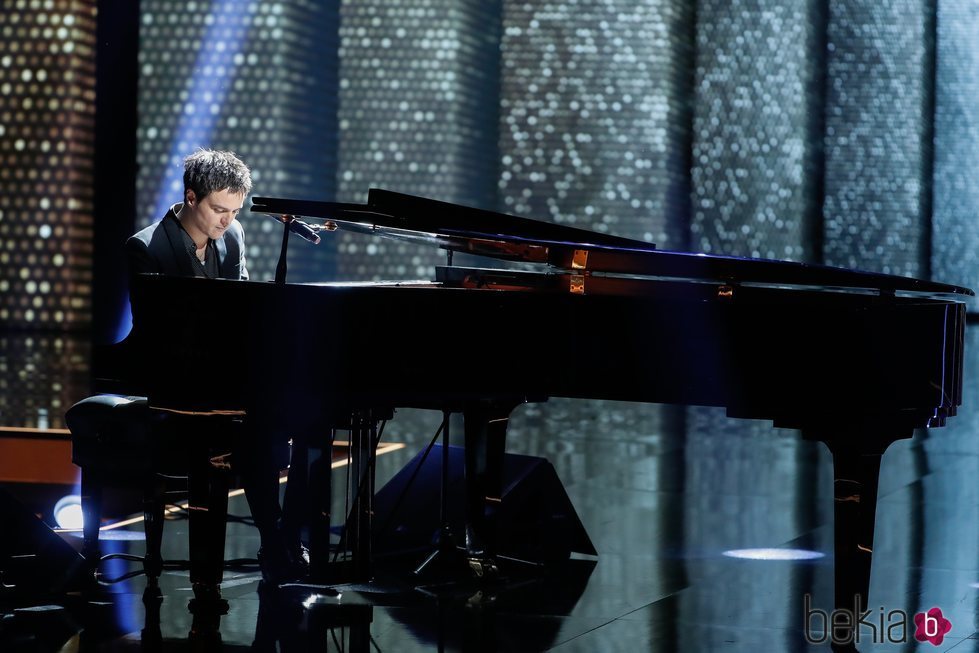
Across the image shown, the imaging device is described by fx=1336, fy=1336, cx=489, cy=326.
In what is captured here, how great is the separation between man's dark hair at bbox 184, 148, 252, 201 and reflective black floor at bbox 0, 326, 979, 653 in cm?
102

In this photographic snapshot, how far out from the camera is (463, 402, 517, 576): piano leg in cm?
353

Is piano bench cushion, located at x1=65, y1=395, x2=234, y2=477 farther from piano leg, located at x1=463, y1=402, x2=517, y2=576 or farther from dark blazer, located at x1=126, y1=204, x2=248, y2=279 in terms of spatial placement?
piano leg, located at x1=463, y1=402, x2=517, y2=576

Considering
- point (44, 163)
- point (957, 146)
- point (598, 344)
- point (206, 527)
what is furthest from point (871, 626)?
point (957, 146)

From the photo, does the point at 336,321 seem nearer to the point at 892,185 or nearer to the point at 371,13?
the point at 371,13

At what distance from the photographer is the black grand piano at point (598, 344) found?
2.91m

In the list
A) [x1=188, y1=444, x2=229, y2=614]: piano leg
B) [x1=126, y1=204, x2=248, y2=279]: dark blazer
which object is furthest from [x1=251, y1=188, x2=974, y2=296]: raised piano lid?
[x1=188, y1=444, x2=229, y2=614]: piano leg

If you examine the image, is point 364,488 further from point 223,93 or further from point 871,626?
point 223,93

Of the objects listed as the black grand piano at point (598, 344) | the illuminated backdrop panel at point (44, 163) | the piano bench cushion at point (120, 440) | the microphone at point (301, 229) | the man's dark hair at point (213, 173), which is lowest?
the piano bench cushion at point (120, 440)

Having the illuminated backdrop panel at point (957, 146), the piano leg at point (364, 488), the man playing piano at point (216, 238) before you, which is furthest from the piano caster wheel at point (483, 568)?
the illuminated backdrop panel at point (957, 146)

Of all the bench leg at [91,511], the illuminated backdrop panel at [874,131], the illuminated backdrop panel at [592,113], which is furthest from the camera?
the illuminated backdrop panel at [874,131]

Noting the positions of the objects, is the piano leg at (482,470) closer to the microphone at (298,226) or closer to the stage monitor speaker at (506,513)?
the stage monitor speaker at (506,513)

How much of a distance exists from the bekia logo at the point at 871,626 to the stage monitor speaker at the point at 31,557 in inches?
69.5

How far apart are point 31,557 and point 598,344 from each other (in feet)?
4.77

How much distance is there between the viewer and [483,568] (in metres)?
3.52
